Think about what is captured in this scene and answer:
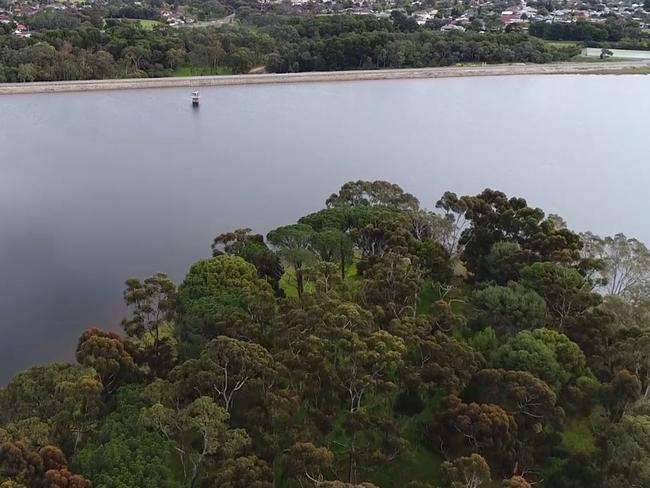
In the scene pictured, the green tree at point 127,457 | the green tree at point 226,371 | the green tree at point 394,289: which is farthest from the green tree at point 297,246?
the green tree at point 127,457

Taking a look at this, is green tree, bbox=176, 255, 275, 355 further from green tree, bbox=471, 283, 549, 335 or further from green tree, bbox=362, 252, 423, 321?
green tree, bbox=471, 283, 549, 335

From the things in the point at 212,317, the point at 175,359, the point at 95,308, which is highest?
the point at 212,317

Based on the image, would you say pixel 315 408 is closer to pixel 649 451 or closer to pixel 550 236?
pixel 649 451

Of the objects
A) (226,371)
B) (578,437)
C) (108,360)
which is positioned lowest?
(578,437)

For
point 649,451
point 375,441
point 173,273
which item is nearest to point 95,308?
point 173,273

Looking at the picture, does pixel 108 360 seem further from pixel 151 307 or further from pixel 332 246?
pixel 332 246

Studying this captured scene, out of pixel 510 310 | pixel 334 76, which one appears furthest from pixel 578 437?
pixel 334 76
